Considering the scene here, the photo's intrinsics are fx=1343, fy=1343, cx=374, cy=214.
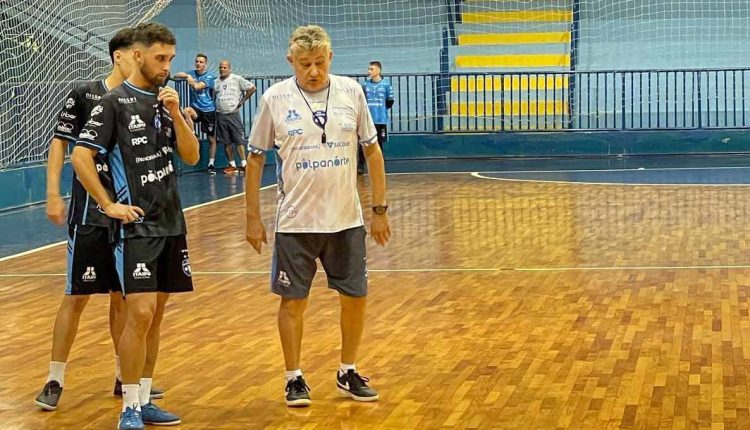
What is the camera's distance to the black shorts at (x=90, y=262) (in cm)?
638

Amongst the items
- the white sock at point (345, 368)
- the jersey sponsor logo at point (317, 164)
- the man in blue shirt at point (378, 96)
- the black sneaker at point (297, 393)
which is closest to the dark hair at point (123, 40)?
the jersey sponsor logo at point (317, 164)

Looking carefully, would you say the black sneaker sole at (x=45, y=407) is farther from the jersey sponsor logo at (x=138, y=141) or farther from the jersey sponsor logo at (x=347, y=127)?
the jersey sponsor logo at (x=347, y=127)

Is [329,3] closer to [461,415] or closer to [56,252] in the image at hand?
[56,252]

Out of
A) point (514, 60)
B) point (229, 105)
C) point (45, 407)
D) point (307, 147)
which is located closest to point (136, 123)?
point (307, 147)

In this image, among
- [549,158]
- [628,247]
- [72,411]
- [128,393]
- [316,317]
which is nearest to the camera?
[128,393]

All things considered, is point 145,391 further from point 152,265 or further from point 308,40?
point 308,40

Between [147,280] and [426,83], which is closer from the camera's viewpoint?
[147,280]

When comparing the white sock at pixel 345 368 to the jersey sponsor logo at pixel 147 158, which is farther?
the white sock at pixel 345 368

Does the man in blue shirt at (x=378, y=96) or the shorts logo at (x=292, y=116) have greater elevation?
the man in blue shirt at (x=378, y=96)

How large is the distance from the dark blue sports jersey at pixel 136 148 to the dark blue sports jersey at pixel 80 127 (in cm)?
34

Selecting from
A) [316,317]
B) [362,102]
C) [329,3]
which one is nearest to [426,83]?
[329,3]

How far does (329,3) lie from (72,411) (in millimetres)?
23162

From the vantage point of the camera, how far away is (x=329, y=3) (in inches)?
1137

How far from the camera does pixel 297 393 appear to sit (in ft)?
20.9
